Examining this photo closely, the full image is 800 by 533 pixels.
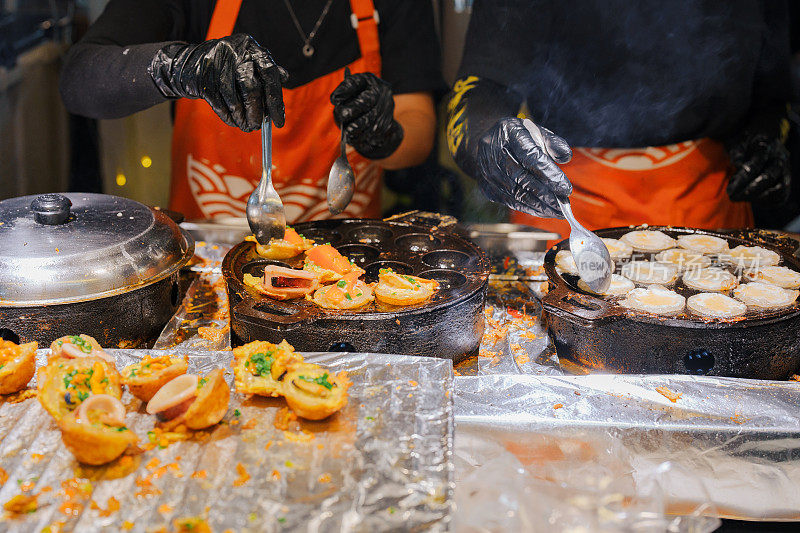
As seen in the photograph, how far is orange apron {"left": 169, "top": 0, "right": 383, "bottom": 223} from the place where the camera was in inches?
147

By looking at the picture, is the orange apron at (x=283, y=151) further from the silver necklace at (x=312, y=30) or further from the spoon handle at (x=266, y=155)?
the spoon handle at (x=266, y=155)

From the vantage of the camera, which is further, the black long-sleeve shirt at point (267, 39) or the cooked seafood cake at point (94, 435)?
→ the black long-sleeve shirt at point (267, 39)

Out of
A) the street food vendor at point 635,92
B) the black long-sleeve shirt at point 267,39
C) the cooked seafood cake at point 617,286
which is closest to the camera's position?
the cooked seafood cake at point 617,286

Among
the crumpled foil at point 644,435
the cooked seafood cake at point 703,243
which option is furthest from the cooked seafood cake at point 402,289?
the cooked seafood cake at point 703,243

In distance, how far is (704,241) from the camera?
9.46ft

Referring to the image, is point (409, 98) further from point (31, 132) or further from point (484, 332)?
point (31, 132)

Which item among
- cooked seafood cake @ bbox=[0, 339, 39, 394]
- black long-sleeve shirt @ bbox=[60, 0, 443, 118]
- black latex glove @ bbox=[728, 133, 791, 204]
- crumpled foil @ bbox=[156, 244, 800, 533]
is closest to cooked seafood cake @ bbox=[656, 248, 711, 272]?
crumpled foil @ bbox=[156, 244, 800, 533]

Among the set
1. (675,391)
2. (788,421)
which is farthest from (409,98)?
(788,421)

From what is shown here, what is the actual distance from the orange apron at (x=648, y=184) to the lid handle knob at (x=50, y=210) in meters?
2.47

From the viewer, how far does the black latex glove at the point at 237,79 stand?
7.63ft

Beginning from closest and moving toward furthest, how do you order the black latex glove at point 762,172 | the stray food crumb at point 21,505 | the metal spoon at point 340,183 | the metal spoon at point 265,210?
1. the stray food crumb at point 21,505
2. the metal spoon at point 265,210
3. the metal spoon at point 340,183
4. the black latex glove at point 762,172

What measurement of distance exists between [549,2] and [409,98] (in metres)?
0.98

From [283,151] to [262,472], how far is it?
2.65m

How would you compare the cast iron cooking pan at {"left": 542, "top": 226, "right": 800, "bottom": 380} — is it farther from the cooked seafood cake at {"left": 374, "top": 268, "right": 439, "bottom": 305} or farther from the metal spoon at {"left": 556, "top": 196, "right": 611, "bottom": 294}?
the cooked seafood cake at {"left": 374, "top": 268, "right": 439, "bottom": 305}
